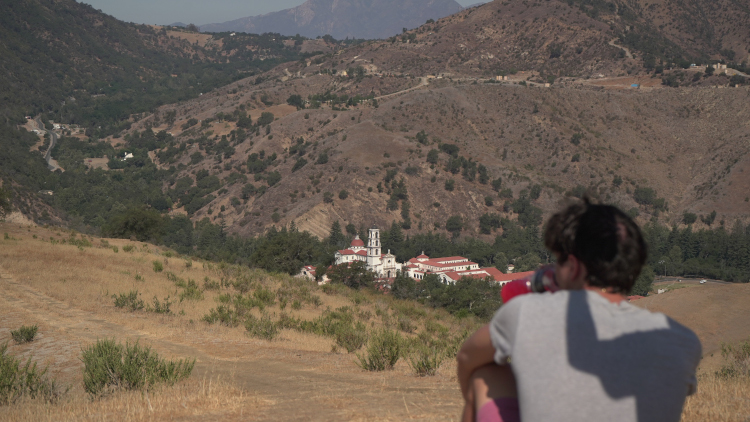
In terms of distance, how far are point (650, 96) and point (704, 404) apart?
105m

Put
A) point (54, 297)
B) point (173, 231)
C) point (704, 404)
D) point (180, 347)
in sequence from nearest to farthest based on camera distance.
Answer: point (704, 404) < point (180, 347) < point (54, 297) < point (173, 231)

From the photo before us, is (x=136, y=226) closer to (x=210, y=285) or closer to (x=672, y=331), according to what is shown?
(x=210, y=285)

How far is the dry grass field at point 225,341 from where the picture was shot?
5.33 metres

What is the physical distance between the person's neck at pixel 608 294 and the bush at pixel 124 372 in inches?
204

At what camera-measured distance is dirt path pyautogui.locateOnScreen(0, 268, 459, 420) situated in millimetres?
5227

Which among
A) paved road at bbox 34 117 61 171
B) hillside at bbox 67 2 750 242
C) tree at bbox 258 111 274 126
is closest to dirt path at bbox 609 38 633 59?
hillside at bbox 67 2 750 242

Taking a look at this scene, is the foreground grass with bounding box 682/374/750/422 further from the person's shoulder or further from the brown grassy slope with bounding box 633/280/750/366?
the brown grassy slope with bounding box 633/280/750/366

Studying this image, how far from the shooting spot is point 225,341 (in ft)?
33.1

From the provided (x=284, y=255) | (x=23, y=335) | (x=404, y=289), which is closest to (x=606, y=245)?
(x=23, y=335)

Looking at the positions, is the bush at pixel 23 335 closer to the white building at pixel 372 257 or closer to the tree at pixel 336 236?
the white building at pixel 372 257

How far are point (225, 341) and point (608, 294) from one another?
8.61 metres

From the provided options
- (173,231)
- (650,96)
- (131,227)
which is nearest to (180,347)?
(131,227)

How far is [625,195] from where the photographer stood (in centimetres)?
7869

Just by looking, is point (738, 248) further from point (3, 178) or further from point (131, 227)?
point (3, 178)
